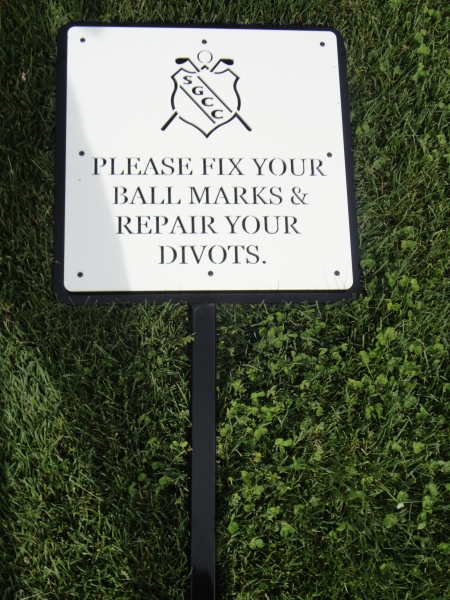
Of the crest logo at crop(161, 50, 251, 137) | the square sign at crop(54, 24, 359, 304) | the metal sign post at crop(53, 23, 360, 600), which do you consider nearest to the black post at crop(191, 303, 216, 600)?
the metal sign post at crop(53, 23, 360, 600)

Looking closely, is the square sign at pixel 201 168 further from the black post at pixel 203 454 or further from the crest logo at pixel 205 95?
the black post at pixel 203 454

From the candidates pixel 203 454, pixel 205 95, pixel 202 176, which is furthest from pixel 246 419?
pixel 205 95

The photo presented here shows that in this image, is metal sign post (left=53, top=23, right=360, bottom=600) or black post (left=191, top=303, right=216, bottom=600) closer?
black post (left=191, top=303, right=216, bottom=600)

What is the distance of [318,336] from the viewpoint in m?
2.39

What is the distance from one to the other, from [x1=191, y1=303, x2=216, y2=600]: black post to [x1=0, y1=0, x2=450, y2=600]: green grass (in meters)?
0.07

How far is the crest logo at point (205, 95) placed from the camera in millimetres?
2424

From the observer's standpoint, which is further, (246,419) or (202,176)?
(202,176)

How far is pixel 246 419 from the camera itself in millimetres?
2258

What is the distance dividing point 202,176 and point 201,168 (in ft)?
0.11

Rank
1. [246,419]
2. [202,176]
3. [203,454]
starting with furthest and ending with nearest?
[202,176] < [246,419] < [203,454]

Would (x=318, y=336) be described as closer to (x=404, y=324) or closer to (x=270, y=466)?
(x=404, y=324)

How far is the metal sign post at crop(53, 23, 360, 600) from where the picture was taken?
227 cm

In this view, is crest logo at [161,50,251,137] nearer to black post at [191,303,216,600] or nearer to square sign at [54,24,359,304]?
square sign at [54,24,359,304]

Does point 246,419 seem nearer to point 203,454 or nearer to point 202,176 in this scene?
point 203,454
